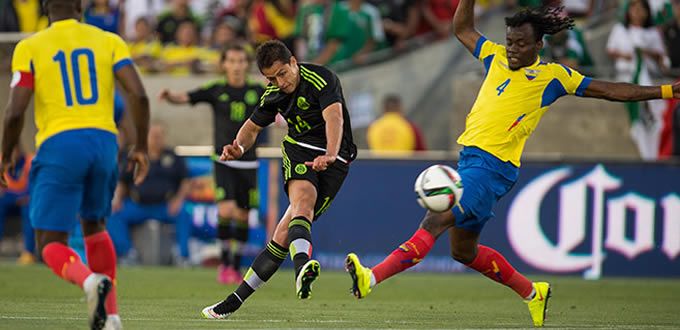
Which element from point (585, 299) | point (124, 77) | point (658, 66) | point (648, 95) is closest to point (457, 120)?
point (658, 66)

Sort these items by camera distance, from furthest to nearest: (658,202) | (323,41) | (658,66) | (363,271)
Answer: (323,41), (658,66), (658,202), (363,271)

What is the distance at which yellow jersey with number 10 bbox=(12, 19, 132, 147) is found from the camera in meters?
8.23

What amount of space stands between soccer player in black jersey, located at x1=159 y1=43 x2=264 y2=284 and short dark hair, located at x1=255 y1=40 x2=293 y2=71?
4.70m

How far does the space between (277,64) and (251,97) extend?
4.86 m

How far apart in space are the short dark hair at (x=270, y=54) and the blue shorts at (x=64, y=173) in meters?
1.73

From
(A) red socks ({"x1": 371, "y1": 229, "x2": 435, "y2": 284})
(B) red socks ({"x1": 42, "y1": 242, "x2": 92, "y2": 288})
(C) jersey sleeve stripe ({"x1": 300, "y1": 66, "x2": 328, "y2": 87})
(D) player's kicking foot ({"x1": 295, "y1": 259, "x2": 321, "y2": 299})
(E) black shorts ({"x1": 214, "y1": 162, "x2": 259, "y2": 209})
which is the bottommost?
(E) black shorts ({"x1": 214, "y1": 162, "x2": 259, "y2": 209})

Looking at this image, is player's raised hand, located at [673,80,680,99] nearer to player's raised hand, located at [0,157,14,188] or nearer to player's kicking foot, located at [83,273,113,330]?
player's kicking foot, located at [83,273,113,330]

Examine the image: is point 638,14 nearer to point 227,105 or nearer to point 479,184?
point 227,105

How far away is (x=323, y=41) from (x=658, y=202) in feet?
19.1

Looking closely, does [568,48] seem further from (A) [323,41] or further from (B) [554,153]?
(A) [323,41]

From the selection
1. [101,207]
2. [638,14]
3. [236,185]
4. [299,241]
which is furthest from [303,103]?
[638,14]

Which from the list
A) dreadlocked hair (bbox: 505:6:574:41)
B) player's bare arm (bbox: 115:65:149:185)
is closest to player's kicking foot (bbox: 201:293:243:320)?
player's bare arm (bbox: 115:65:149:185)

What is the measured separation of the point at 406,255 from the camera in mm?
9359

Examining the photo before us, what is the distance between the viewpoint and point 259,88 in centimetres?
1465
